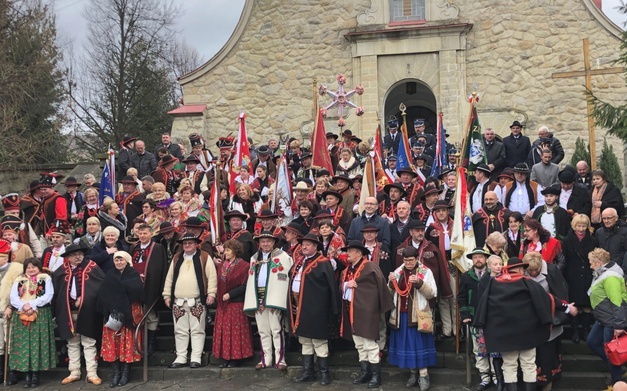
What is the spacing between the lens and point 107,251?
9.85 meters

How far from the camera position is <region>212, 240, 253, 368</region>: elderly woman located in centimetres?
939

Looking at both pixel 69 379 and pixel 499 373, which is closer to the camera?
pixel 499 373

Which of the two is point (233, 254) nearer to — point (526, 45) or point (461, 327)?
point (461, 327)

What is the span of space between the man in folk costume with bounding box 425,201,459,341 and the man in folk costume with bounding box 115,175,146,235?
5.13 meters

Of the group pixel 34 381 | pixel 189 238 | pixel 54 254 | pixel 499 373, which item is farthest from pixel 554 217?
pixel 34 381

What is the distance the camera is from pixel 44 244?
464 inches

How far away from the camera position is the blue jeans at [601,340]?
311 inches

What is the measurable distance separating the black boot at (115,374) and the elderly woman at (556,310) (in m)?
5.40

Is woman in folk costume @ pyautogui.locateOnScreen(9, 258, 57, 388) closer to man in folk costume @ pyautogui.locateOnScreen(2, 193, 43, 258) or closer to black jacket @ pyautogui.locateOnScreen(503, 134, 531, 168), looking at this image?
man in folk costume @ pyautogui.locateOnScreen(2, 193, 43, 258)

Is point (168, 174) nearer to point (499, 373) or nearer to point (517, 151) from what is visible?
point (517, 151)

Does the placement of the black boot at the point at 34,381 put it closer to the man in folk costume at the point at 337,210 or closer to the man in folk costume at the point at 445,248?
the man in folk costume at the point at 337,210

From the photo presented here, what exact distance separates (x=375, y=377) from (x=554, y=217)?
3418 millimetres

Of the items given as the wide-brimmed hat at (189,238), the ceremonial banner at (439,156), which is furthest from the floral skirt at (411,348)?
the ceremonial banner at (439,156)

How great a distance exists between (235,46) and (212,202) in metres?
9.92
